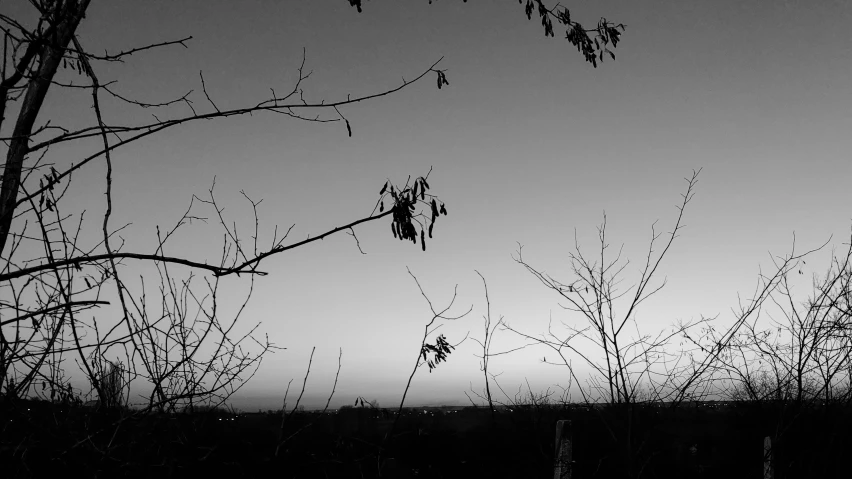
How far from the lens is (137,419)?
1.90 meters

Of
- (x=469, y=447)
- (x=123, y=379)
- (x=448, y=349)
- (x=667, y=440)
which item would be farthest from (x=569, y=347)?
(x=469, y=447)

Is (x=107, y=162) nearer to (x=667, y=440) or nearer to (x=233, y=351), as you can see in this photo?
(x=233, y=351)

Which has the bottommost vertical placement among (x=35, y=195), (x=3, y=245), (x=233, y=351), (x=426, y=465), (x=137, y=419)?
(x=426, y=465)

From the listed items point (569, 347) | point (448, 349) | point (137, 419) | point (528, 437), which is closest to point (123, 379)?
point (137, 419)

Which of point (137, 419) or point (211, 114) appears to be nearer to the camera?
point (211, 114)

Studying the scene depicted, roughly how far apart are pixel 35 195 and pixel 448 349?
2.77 meters

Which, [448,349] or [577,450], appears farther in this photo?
[577,450]

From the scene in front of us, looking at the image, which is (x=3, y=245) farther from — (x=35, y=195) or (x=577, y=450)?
(x=577, y=450)

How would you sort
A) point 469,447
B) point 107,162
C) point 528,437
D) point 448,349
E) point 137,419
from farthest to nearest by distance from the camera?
point 469,447 → point 528,437 → point 448,349 → point 137,419 → point 107,162

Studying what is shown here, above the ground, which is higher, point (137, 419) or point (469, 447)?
point (137, 419)

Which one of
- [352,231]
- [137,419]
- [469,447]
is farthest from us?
[469,447]

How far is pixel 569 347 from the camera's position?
13.6ft

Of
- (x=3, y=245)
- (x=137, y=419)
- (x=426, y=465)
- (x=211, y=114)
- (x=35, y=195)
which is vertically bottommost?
(x=426, y=465)

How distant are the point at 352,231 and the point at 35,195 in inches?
32.5
